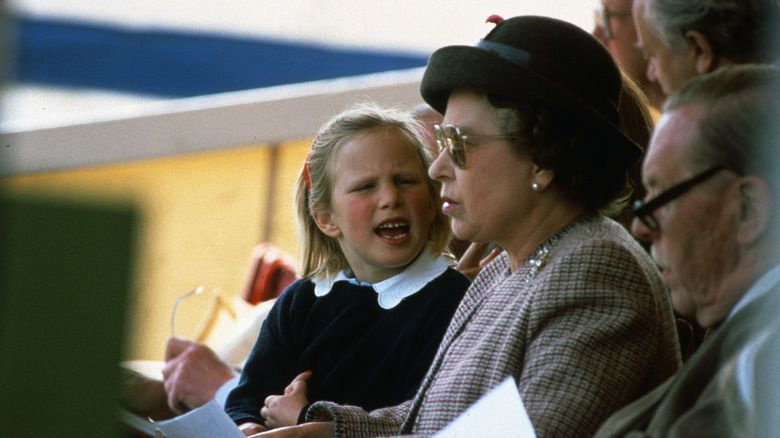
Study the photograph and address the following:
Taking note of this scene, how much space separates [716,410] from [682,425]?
0.14ft

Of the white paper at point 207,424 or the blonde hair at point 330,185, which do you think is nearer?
the white paper at point 207,424

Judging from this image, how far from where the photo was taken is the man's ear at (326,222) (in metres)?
2.36

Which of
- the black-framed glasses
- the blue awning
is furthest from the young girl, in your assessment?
the blue awning

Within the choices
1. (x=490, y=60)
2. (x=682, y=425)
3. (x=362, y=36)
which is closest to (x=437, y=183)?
(x=490, y=60)

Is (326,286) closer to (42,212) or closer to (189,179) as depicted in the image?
(42,212)

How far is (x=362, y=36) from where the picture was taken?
5.38 m

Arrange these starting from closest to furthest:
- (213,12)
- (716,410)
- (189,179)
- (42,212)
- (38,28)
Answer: (42,212) < (716,410) < (38,28) < (189,179) < (213,12)

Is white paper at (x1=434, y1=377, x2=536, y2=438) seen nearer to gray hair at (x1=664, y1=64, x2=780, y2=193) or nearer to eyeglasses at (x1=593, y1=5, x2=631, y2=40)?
gray hair at (x1=664, y1=64, x2=780, y2=193)

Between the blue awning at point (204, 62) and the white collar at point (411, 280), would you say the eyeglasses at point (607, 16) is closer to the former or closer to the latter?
the white collar at point (411, 280)

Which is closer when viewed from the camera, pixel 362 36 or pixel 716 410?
pixel 716 410

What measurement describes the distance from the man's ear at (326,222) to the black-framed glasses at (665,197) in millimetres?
1079

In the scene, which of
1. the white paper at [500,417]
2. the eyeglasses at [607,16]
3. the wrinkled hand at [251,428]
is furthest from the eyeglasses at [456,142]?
the eyeglasses at [607,16]

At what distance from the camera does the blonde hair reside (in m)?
2.30

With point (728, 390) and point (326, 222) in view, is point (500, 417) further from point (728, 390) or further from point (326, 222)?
point (326, 222)
